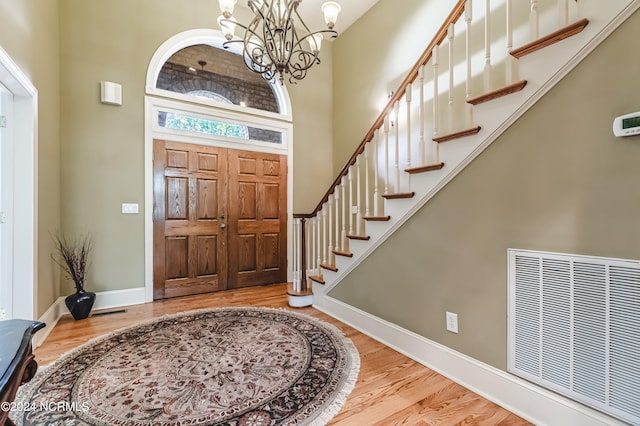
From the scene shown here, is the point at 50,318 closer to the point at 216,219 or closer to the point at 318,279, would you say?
the point at 216,219

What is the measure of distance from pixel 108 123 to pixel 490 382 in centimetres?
426

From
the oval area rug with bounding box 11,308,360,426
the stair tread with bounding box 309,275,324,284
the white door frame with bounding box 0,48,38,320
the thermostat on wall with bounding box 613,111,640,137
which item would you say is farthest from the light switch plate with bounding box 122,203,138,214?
the thermostat on wall with bounding box 613,111,640,137

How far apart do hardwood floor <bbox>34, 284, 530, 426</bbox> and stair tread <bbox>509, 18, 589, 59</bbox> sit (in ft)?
6.36

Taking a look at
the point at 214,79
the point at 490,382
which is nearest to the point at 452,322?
the point at 490,382

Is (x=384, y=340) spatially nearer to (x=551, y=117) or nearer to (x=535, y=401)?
(x=535, y=401)

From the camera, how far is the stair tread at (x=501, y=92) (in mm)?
1498

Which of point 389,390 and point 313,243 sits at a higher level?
point 313,243

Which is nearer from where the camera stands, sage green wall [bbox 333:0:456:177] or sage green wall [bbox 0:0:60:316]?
sage green wall [bbox 0:0:60:316]

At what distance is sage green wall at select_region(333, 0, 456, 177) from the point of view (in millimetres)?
3311

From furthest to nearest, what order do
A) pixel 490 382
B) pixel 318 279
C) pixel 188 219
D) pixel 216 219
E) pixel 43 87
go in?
1. pixel 216 219
2. pixel 188 219
3. pixel 318 279
4. pixel 43 87
5. pixel 490 382

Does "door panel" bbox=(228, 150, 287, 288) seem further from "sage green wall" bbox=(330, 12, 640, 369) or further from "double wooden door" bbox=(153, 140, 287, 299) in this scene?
"sage green wall" bbox=(330, 12, 640, 369)

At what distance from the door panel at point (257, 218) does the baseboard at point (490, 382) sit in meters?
2.04

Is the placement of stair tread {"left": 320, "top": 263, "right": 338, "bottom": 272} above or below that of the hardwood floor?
above

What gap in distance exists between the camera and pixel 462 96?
9.18ft
